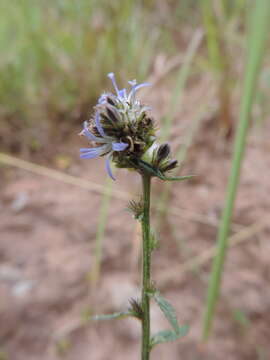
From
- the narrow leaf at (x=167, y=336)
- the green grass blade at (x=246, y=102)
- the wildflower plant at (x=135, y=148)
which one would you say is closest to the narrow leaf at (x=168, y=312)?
the wildflower plant at (x=135, y=148)

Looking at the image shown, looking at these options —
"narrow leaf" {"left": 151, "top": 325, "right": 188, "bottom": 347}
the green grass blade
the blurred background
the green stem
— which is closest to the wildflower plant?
the green stem

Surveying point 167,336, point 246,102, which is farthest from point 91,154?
point 246,102

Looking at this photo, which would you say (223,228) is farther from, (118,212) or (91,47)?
(91,47)

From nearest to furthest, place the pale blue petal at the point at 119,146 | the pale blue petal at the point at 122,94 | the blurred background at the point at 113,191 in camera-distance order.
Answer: the pale blue petal at the point at 119,146 → the pale blue petal at the point at 122,94 → the blurred background at the point at 113,191

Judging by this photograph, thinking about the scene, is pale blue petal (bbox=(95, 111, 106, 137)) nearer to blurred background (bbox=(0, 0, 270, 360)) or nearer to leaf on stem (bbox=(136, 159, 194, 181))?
leaf on stem (bbox=(136, 159, 194, 181))

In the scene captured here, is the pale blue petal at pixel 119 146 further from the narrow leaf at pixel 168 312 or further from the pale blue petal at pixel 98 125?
the narrow leaf at pixel 168 312

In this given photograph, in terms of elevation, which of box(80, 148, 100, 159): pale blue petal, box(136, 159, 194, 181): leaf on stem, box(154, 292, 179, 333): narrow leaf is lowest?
box(154, 292, 179, 333): narrow leaf

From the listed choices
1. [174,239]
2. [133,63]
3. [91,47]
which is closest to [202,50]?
[133,63]
